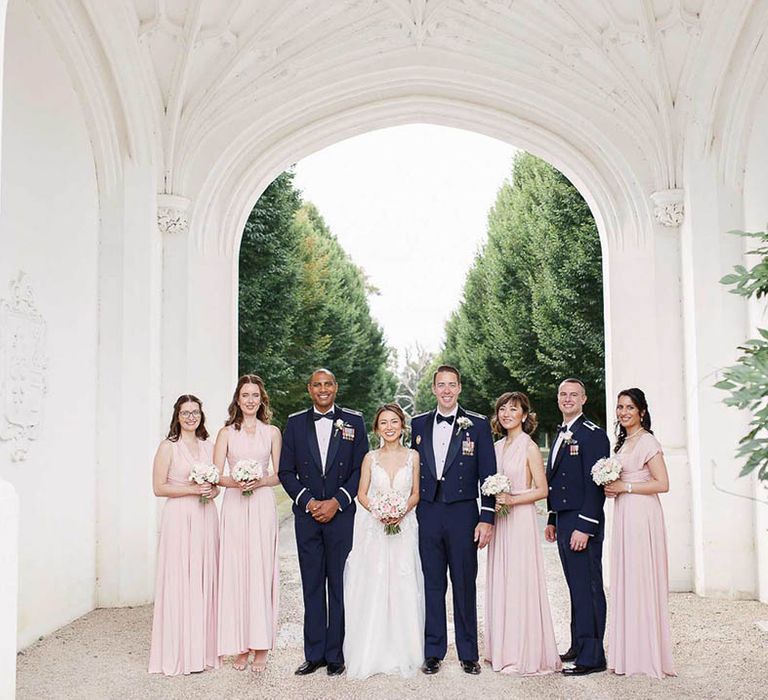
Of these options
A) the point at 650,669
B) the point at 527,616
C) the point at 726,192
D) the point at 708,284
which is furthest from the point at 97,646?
the point at 726,192

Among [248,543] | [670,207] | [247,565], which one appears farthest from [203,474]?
[670,207]

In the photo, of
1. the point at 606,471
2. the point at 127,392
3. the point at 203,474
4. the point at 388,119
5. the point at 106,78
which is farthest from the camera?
the point at 388,119

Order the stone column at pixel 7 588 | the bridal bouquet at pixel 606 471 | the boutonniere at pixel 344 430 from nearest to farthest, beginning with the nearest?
1. the stone column at pixel 7 588
2. the bridal bouquet at pixel 606 471
3. the boutonniere at pixel 344 430

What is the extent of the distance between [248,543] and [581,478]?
2376 millimetres

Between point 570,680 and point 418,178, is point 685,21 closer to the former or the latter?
point 570,680

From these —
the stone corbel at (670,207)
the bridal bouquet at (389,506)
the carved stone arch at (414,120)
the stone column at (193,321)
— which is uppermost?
the carved stone arch at (414,120)

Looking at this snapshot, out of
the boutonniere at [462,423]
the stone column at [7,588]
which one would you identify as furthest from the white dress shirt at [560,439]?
the stone column at [7,588]

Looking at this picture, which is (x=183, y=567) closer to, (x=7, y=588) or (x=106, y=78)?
(x=7, y=588)

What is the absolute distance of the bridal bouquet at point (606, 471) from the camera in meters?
6.01

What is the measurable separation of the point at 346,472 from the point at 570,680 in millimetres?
2063

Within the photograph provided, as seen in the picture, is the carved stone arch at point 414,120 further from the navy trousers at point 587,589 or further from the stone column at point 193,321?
the navy trousers at point 587,589

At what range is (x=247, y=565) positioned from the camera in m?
6.39

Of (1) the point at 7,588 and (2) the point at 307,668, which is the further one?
(2) the point at 307,668

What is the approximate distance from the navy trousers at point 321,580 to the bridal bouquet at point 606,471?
5.72ft
